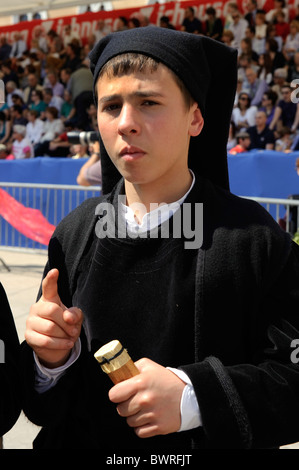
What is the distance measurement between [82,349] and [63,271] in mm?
203

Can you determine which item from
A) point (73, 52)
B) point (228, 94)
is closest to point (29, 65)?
point (73, 52)

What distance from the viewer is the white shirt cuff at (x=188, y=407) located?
1295mm

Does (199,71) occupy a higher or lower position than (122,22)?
lower

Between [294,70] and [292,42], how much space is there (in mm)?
645

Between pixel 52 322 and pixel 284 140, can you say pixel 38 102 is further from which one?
pixel 52 322

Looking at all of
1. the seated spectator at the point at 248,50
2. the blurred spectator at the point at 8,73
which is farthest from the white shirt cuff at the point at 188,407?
the blurred spectator at the point at 8,73

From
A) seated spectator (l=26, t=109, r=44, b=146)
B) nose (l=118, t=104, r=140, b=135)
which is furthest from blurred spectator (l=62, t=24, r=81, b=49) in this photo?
nose (l=118, t=104, r=140, b=135)

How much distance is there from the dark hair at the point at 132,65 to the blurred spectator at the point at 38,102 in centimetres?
1224

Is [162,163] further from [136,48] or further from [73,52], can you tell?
[73,52]

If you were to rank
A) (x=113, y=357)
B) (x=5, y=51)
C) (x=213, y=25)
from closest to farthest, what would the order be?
1. (x=113, y=357)
2. (x=213, y=25)
3. (x=5, y=51)

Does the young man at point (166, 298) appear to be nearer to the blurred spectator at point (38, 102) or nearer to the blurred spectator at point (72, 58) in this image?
the blurred spectator at point (38, 102)

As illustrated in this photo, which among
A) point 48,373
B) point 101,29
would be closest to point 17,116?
point 101,29

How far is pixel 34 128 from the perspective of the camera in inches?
503

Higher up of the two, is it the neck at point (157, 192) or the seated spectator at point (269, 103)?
the seated spectator at point (269, 103)
